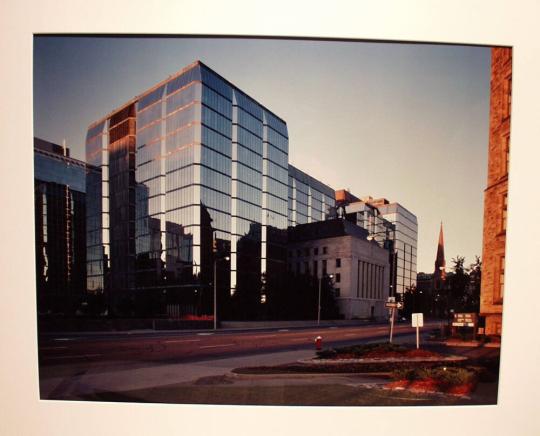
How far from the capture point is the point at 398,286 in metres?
8.78

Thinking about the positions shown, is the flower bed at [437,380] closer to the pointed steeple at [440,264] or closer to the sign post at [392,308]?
the sign post at [392,308]

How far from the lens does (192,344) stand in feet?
33.7

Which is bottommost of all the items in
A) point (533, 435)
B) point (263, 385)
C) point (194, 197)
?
point (533, 435)

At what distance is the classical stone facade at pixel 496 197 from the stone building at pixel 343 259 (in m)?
3.48

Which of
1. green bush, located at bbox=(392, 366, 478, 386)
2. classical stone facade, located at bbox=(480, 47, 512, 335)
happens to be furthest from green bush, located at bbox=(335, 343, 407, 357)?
classical stone facade, located at bbox=(480, 47, 512, 335)

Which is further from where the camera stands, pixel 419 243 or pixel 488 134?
pixel 419 243

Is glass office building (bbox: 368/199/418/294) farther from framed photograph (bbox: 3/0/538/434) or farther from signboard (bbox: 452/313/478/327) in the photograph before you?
signboard (bbox: 452/313/478/327)

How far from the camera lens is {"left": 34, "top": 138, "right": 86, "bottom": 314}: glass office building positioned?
6.80 meters

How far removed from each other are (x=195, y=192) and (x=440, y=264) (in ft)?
46.8

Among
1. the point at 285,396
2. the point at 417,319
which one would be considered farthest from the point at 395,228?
the point at 285,396
